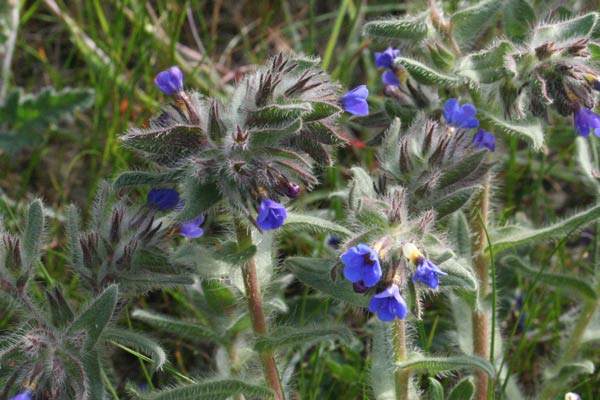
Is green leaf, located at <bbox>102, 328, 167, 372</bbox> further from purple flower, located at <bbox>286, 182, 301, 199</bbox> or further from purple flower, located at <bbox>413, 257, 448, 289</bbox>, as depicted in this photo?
purple flower, located at <bbox>413, 257, 448, 289</bbox>

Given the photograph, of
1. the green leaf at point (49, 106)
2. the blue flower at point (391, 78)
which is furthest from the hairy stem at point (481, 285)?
the green leaf at point (49, 106)

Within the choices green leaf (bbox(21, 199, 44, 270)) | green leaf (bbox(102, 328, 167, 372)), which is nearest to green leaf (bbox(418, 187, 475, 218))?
green leaf (bbox(102, 328, 167, 372))

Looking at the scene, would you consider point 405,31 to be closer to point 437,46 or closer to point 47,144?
point 437,46

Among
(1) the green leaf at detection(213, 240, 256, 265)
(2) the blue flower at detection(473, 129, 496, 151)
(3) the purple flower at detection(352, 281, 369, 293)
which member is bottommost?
(1) the green leaf at detection(213, 240, 256, 265)

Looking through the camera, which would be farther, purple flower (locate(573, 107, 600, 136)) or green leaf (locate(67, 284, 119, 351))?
purple flower (locate(573, 107, 600, 136))

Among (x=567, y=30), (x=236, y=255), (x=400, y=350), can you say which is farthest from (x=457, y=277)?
(x=567, y=30)
